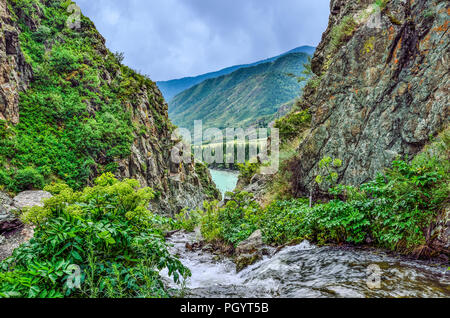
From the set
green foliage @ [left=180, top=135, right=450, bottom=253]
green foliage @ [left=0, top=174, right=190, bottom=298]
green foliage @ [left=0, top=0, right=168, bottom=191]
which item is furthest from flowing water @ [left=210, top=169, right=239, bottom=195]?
green foliage @ [left=0, top=174, right=190, bottom=298]

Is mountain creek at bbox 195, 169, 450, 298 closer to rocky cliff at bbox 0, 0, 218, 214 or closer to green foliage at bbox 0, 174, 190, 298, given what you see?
green foliage at bbox 0, 174, 190, 298

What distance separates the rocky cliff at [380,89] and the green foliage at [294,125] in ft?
16.8

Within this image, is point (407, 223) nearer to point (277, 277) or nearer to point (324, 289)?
point (324, 289)

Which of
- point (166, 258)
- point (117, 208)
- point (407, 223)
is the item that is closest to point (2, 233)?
point (117, 208)

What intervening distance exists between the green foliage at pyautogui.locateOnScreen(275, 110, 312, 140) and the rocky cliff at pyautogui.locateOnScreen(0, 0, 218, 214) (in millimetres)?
12040

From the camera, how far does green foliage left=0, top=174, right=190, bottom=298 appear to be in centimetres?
273

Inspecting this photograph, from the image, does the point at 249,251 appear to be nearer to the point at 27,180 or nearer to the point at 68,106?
the point at 27,180

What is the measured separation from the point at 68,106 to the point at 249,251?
1581 centimetres

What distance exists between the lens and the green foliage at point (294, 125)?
57.5 ft

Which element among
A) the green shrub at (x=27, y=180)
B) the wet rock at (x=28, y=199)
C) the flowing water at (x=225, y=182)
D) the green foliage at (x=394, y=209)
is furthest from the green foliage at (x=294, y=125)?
the flowing water at (x=225, y=182)

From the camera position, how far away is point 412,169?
5.00m

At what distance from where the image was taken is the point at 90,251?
3234mm

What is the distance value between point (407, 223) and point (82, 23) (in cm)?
2750

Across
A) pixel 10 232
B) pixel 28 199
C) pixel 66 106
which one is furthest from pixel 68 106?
pixel 10 232
